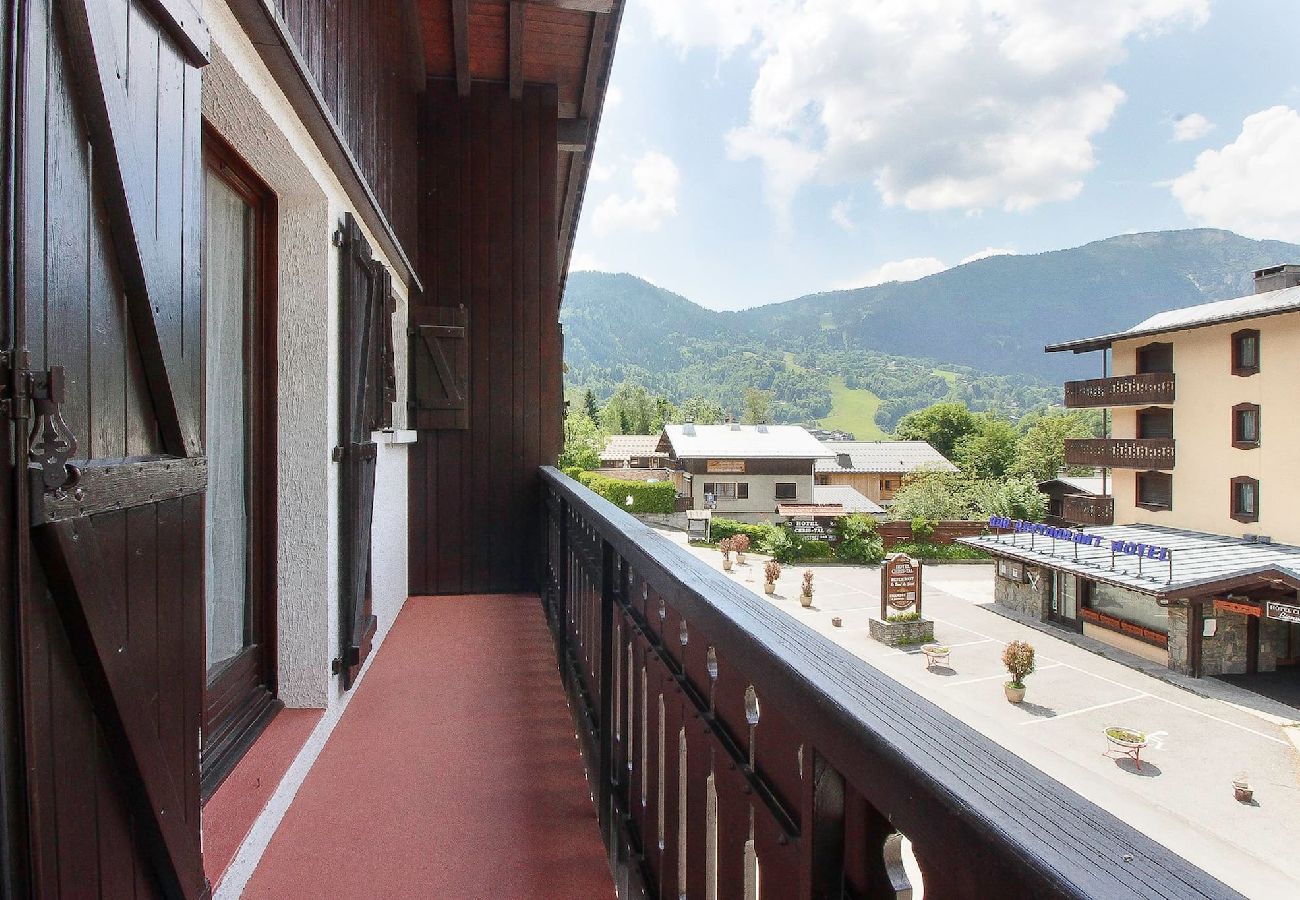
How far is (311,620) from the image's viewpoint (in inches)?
89.4

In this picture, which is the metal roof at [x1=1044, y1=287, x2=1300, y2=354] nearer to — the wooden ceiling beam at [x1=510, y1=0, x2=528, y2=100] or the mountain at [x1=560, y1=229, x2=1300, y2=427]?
the wooden ceiling beam at [x1=510, y1=0, x2=528, y2=100]

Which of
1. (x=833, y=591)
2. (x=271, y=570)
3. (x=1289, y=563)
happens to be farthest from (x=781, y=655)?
(x=833, y=591)

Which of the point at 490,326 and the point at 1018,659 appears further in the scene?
the point at 1018,659

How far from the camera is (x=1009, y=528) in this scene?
89.9 ft

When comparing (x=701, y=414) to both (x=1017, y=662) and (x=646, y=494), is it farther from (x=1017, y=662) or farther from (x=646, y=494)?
(x=1017, y=662)

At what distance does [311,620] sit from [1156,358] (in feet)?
72.9

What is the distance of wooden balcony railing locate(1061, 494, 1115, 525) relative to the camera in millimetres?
20781

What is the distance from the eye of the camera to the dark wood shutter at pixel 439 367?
415cm

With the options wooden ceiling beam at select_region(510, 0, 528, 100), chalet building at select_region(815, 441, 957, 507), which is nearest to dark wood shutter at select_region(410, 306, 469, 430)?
wooden ceiling beam at select_region(510, 0, 528, 100)

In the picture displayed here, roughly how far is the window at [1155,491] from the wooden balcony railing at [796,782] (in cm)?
2144

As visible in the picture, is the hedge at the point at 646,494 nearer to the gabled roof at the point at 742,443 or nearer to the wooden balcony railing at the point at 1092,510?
the gabled roof at the point at 742,443

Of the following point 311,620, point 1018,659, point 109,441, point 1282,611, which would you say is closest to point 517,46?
point 311,620

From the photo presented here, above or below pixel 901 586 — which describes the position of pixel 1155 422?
above

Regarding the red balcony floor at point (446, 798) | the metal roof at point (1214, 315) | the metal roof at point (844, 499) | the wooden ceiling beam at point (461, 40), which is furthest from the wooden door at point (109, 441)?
the metal roof at point (844, 499)
